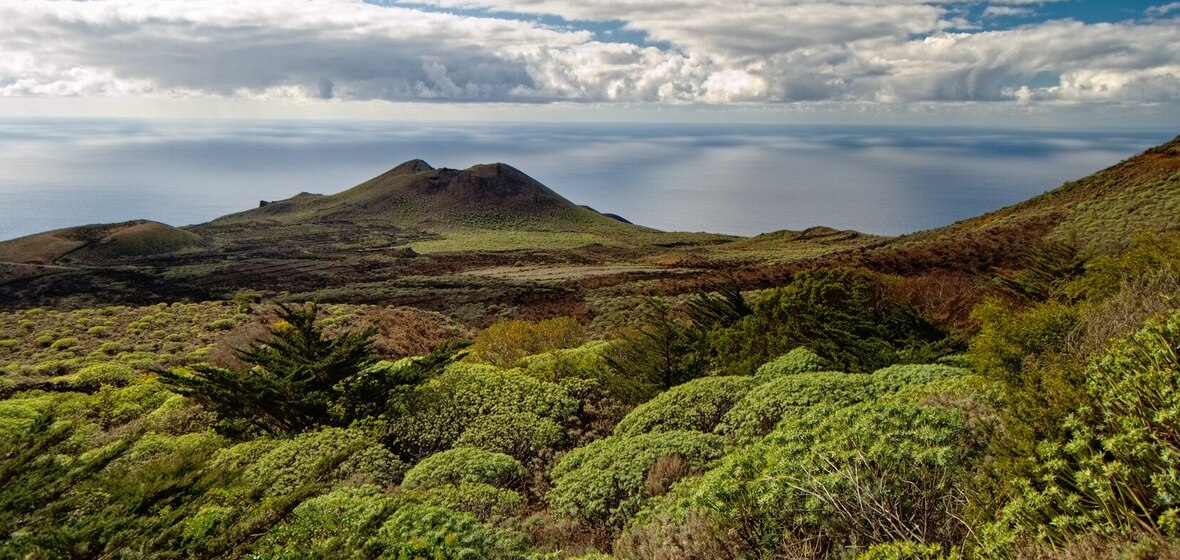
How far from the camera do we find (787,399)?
925 centimetres

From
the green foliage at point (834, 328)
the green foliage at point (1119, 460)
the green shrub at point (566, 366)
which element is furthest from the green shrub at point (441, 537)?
the green foliage at point (834, 328)

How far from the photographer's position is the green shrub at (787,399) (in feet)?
29.8

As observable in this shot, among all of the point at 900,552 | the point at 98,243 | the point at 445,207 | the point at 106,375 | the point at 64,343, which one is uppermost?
the point at 900,552

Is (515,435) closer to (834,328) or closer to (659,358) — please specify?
(659,358)

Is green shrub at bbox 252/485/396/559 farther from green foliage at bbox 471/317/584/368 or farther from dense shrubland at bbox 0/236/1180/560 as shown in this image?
green foliage at bbox 471/317/584/368

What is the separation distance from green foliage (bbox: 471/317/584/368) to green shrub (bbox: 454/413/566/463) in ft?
21.8

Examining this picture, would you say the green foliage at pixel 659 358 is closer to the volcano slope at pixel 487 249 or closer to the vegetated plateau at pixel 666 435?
the vegetated plateau at pixel 666 435

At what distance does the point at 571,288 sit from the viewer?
39.0m

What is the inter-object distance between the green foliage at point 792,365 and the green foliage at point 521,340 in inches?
310

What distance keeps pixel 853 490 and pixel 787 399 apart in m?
3.48

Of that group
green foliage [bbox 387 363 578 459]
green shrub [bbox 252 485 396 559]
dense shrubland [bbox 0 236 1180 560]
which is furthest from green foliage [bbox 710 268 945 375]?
green shrub [bbox 252 485 396 559]

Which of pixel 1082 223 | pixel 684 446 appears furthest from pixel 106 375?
pixel 1082 223

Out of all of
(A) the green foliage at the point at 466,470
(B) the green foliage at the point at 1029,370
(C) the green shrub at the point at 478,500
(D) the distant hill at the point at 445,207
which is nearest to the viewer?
(B) the green foliage at the point at 1029,370

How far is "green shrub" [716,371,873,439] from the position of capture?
29.8 feet
